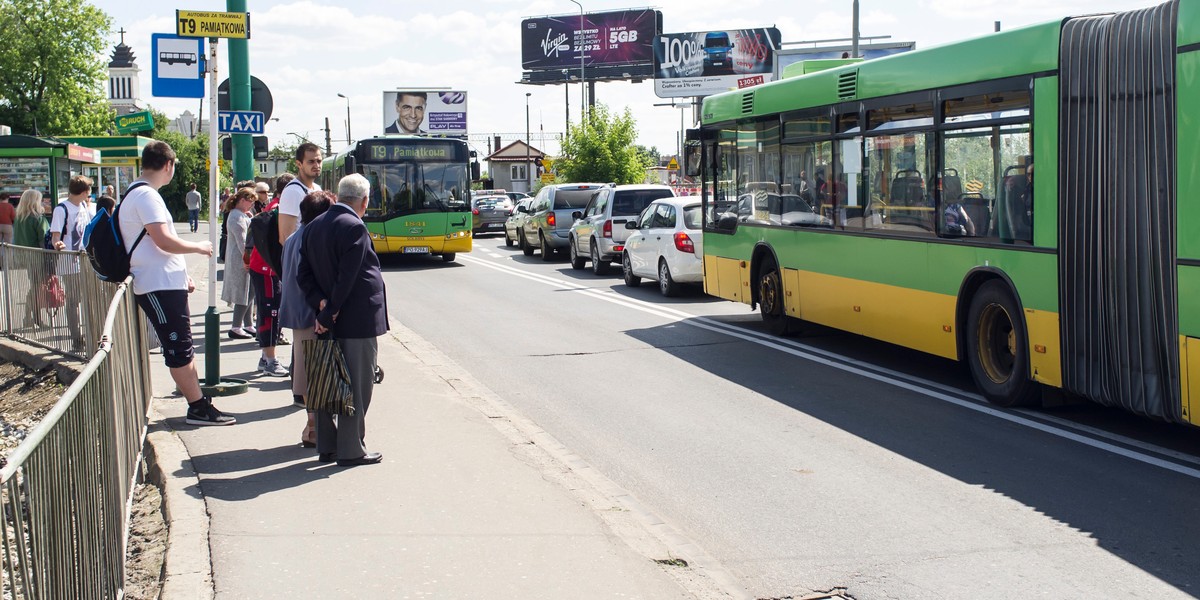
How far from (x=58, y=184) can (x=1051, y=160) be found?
26489 mm

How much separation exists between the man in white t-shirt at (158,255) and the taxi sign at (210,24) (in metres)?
2.15

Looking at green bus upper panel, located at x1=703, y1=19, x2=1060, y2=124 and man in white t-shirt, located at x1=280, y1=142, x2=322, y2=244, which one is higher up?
green bus upper panel, located at x1=703, y1=19, x2=1060, y2=124

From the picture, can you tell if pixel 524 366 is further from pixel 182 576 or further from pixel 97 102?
pixel 97 102

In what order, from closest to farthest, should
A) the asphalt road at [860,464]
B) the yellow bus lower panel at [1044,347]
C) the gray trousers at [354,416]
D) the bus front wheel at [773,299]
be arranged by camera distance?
the asphalt road at [860,464] → the gray trousers at [354,416] → the yellow bus lower panel at [1044,347] → the bus front wheel at [773,299]

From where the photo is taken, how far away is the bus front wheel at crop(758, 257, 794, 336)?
13.6m

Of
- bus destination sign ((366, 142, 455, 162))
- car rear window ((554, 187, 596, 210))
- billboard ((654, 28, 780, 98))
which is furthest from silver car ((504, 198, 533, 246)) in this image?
billboard ((654, 28, 780, 98))

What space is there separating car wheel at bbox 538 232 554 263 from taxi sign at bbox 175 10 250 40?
19098 millimetres

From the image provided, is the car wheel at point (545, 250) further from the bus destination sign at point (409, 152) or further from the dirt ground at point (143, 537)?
the dirt ground at point (143, 537)

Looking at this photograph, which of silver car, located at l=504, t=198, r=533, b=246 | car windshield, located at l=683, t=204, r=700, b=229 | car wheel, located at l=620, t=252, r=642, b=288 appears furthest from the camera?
silver car, located at l=504, t=198, r=533, b=246

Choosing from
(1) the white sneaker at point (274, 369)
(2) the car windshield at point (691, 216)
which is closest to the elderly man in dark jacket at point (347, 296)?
(1) the white sneaker at point (274, 369)

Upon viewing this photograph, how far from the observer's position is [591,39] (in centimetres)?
7712

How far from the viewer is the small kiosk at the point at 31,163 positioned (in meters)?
28.9

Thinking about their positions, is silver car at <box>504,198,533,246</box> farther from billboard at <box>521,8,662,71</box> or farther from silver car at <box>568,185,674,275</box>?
billboard at <box>521,8,662,71</box>

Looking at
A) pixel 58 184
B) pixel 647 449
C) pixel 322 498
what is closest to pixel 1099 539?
pixel 647 449
